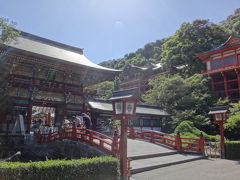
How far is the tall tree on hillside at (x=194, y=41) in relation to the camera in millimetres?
34906

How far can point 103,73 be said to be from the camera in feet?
66.1

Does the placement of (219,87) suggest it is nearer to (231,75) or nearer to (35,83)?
(231,75)

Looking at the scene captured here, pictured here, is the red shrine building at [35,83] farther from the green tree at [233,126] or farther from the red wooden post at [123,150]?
the green tree at [233,126]

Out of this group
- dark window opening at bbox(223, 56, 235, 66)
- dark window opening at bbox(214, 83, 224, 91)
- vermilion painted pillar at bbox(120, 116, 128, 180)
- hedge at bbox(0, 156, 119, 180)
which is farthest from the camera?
dark window opening at bbox(214, 83, 224, 91)

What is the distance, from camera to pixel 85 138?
39.2ft

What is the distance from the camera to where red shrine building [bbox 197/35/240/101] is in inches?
1113

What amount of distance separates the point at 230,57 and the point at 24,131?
92.1 feet

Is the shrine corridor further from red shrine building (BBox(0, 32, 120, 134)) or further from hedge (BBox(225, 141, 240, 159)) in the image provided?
red shrine building (BBox(0, 32, 120, 134))

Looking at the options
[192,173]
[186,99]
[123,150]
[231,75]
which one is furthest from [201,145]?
[231,75]

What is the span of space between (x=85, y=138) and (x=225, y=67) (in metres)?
25.2

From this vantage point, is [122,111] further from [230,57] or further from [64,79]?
[230,57]

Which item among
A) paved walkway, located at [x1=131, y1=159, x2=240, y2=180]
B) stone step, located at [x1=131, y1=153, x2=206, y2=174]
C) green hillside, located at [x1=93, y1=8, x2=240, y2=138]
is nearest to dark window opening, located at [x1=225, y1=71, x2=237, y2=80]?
green hillside, located at [x1=93, y1=8, x2=240, y2=138]

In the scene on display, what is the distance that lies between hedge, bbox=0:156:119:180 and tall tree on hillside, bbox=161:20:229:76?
30.7m

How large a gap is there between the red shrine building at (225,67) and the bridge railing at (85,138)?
22.4 m
